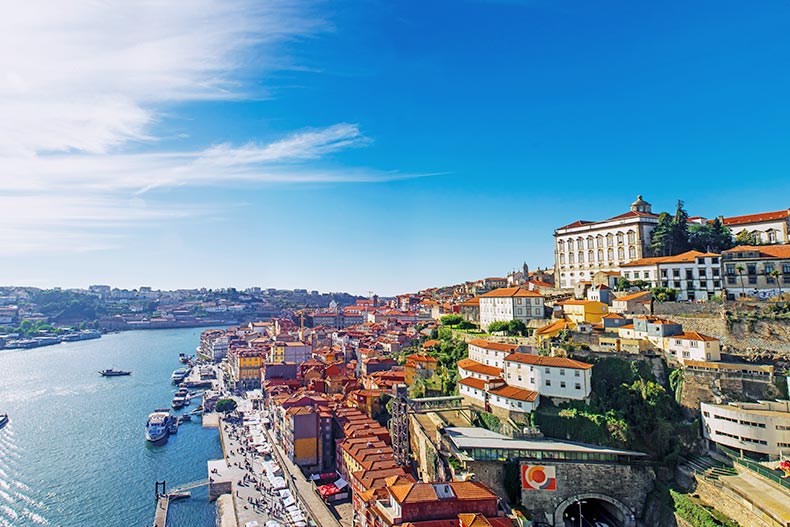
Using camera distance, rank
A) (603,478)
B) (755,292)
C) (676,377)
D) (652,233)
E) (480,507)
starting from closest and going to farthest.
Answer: (480,507)
(603,478)
(676,377)
(755,292)
(652,233)

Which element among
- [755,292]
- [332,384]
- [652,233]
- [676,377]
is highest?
[652,233]

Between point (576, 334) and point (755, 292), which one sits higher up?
point (755, 292)

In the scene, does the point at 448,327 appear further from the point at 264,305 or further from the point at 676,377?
Result: the point at 264,305

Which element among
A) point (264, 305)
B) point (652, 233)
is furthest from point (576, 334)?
point (264, 305)

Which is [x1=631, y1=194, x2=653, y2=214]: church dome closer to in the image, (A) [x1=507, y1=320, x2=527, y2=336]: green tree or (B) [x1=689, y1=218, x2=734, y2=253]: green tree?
(B) [x1=689, y1=218, x2=734, y2=253]: green tree

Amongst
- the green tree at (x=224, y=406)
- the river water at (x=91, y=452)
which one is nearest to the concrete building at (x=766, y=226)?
the river water at (x=91, y=452)

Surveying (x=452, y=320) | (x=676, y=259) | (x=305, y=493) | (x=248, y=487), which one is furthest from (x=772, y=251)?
(x=248, y=487)

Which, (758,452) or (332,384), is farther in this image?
(332,384)

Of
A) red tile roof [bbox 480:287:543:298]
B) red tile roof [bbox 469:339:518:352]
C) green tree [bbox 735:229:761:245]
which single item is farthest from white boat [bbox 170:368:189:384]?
green tree [bbox 735:229:761:245]
